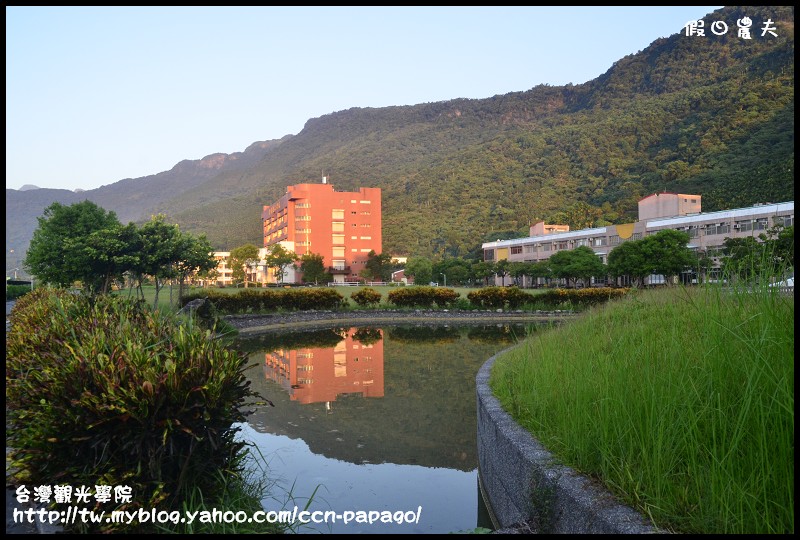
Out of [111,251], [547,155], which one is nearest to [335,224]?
[547,155]

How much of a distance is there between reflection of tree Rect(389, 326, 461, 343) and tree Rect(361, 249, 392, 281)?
180 feet

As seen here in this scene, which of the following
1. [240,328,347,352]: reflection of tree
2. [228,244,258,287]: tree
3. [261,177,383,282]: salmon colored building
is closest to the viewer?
[240,328,347,352]: reflection of tree

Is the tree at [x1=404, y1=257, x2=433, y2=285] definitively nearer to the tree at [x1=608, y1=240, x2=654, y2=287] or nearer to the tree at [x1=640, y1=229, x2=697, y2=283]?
the tree at [x1=608, y1=240, x2=654, y2=287]

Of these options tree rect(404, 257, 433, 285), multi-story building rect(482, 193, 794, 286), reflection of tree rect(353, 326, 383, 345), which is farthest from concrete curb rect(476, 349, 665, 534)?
tree rect(404, 257, 433, 285)

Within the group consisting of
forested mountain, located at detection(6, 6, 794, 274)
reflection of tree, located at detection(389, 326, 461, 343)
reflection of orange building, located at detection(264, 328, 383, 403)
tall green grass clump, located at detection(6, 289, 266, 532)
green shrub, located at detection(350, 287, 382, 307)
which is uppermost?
forested mountain, located at detection(6, 6, 794, 274)

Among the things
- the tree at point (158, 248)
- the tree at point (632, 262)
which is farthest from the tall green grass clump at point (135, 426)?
the tree at point (632, 262)

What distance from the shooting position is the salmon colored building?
276 feet

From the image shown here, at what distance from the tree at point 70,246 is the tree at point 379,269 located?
51.5 m

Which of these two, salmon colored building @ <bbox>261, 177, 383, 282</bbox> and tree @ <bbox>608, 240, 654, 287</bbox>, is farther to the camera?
salmon colored building @ <bbox>261, 177, 383, 282</bbox>

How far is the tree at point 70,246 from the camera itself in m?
22.0

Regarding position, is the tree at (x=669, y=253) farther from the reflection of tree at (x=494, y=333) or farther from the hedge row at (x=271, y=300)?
the hedge row at (x=271, y=300)

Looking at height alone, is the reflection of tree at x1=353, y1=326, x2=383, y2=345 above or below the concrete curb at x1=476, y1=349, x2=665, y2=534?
below

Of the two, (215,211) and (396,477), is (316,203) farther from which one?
(396,477)

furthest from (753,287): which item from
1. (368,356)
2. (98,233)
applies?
(98,233)
